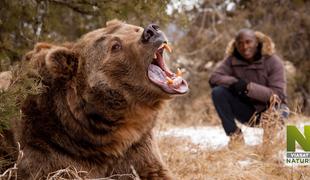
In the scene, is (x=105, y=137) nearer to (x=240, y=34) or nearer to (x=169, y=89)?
(x=169, y=89)

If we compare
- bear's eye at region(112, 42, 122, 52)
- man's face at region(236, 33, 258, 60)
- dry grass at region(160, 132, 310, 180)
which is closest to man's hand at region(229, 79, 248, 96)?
man's face at region(236, 33, 258, 60)

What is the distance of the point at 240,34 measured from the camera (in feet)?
24.2

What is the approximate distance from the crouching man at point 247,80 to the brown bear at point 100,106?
10.3ft

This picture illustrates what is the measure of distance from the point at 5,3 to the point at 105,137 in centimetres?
237

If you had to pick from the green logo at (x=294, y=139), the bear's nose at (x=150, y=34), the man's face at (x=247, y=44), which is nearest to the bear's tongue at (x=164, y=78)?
the bear's nose at (x=150, y=34)

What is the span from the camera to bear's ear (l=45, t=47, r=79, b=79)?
13.5 feet

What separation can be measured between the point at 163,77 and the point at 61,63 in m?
0.77

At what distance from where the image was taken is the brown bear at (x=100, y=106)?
3998 millimetres

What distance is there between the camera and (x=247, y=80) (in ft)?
24.4

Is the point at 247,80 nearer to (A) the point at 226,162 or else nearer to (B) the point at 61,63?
(A) the point at 226,162

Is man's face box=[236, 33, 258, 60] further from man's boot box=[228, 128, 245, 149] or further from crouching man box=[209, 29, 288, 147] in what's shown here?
man's boot box=[228, 128, 245, 149]

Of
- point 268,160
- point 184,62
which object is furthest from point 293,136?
point 184,62

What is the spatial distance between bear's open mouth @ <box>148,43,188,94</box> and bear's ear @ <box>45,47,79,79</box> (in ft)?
1.94

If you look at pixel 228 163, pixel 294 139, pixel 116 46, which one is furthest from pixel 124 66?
pixel 294 139
